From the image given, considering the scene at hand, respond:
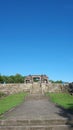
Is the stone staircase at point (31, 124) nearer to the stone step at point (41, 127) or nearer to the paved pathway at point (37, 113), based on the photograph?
the stone step at point (41, 127)

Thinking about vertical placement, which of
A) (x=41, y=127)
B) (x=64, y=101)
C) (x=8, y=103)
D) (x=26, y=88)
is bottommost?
(x=41, y=127)

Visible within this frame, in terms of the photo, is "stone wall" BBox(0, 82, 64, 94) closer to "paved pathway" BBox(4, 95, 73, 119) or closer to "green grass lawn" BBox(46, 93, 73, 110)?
"green grass lawn" BBox(46, 93, 73, 110)

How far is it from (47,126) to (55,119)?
3.34 feet

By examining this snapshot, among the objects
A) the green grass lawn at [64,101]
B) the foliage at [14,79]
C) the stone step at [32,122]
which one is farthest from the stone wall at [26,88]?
the foliage at [14,79]

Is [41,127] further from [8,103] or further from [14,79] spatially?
[14,79]

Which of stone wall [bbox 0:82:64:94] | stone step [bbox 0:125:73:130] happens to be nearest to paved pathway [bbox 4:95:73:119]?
stone step [bbox 0:125:73:130]

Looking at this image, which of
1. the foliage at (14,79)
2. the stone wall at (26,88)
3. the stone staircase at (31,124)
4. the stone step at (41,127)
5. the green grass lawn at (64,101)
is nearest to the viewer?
the stone step at (41,127)

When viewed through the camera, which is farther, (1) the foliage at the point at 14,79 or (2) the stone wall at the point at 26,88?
(1) the foliage at the point at 14,79

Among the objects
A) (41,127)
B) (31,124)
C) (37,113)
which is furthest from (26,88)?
(41,127)

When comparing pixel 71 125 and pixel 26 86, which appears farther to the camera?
pixel 26 86

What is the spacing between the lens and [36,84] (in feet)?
181

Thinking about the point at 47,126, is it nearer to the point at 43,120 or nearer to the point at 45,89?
the point at 43,120

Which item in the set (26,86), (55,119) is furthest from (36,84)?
(55,119)

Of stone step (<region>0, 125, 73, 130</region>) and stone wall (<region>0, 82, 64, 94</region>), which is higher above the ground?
stone wall (<region>0, 82, 64, 94</region>)
